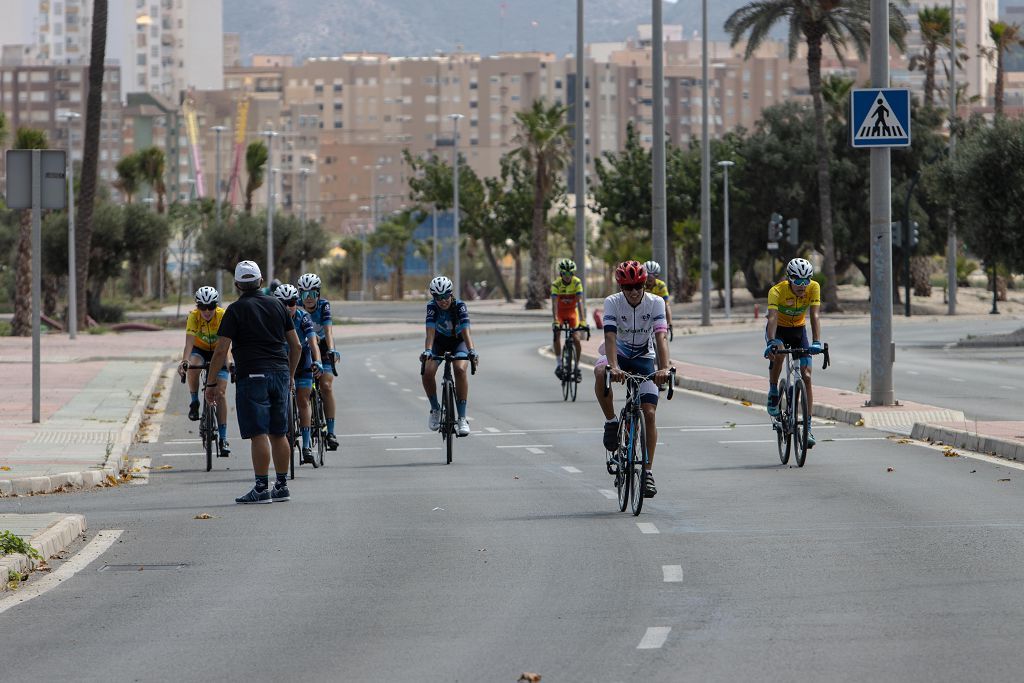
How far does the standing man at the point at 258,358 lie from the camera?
45.5 feet

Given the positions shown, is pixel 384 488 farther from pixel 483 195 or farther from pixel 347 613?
pixel 483 195

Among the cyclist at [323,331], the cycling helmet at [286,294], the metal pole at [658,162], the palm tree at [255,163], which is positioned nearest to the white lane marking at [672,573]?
the cycling helmet at [286,294]

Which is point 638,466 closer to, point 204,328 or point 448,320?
point 448,320

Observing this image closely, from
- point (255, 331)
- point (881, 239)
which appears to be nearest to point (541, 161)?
point (881, 239)

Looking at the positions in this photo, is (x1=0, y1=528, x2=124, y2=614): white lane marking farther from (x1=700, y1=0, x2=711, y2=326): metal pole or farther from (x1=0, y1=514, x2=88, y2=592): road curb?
(x1=700, y1=0, x2=711, y2=326): metal pole

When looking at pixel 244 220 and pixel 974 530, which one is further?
pixel 244 220

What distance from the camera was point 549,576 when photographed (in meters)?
10.2

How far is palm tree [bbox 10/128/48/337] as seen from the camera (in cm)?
5297

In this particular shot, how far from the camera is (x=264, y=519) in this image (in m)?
13.2

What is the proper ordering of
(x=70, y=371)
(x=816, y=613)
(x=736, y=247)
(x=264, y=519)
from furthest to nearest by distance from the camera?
(x=736, y=247), (x=70, y=371), (x=264, y=519), (x=816, y=613)

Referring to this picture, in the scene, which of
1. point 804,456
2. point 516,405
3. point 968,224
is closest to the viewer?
point 804,456

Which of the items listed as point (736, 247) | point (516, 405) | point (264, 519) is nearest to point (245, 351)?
point (264, 519)

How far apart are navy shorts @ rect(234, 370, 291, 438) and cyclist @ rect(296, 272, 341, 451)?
3392 millimetres

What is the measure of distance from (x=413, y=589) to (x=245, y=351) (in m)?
4.62
